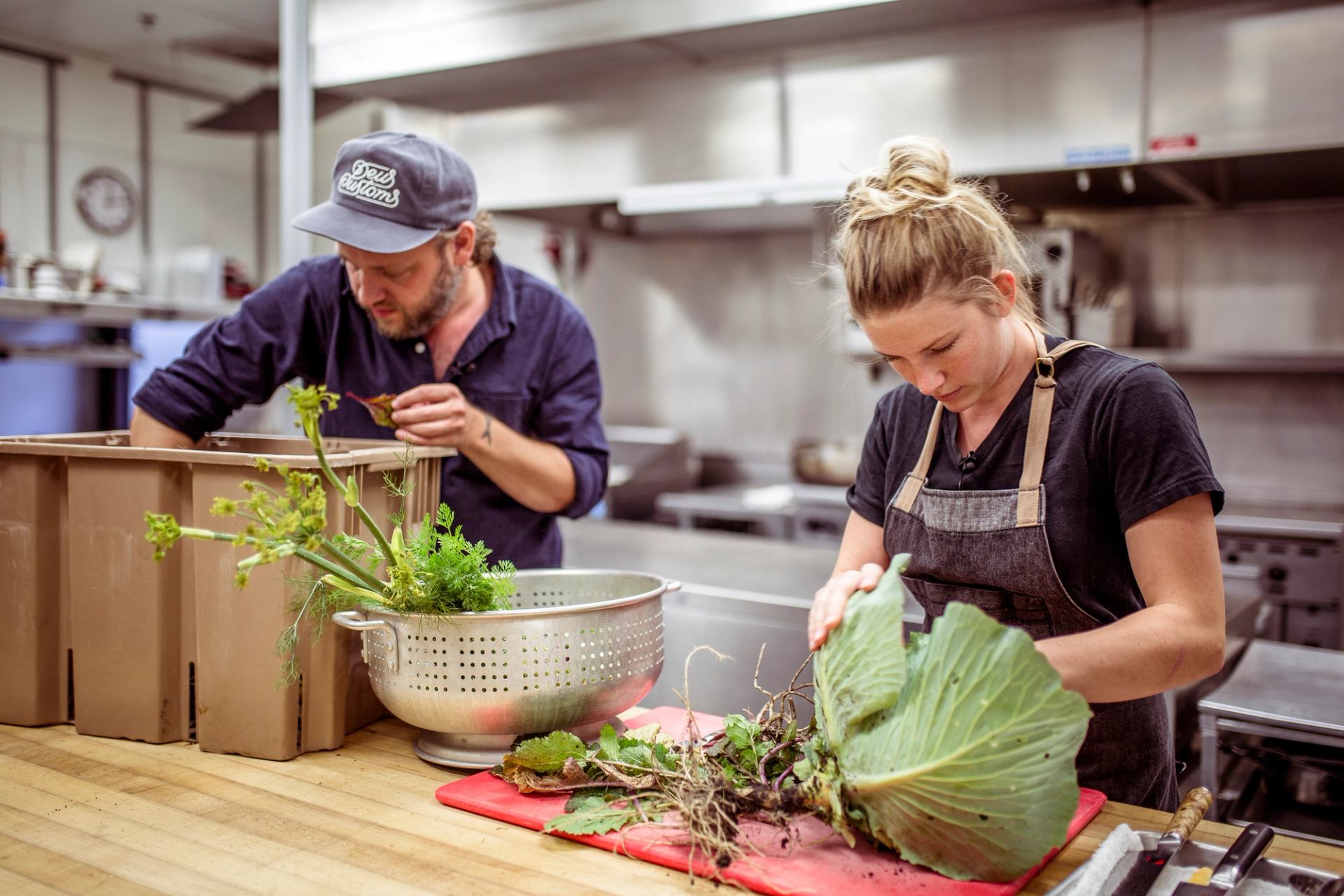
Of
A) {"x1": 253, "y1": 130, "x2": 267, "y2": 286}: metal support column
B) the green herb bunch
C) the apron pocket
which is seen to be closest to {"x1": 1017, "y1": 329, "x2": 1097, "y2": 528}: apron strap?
the apron pocket

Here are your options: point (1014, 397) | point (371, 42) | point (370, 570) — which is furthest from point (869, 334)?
point (371, 42)

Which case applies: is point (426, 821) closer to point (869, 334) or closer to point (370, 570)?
point (370, 570)

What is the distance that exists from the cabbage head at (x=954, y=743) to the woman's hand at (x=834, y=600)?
8cm

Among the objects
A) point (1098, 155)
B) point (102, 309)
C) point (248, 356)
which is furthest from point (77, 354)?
point (1098, 155)

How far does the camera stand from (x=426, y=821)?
4.19ft

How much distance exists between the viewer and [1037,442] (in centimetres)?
147

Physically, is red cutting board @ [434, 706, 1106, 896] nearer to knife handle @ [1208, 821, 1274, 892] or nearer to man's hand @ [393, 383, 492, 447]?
knife handle @ [1208, 821, 1274, 892]

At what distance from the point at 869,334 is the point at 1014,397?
0.86 ft

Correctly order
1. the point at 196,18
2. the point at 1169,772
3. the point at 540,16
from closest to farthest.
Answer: the point at 1169,772 → the point at 540,16 → the point at 196,18

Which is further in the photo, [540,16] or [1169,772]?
[540,16]

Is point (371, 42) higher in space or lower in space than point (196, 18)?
lower

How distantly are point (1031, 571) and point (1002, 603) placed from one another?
9 centimetres

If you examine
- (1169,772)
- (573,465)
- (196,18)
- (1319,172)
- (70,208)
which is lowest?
(1169,772)

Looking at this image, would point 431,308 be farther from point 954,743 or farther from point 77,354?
point 77,354
